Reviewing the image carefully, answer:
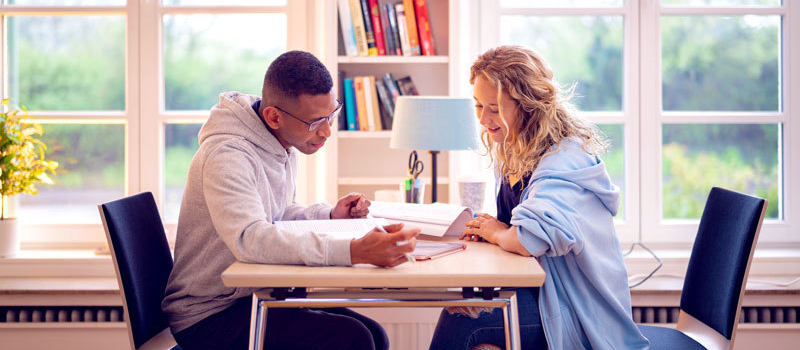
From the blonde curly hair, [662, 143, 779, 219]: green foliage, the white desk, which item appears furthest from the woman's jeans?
[662, 143, 779, 219]: green foliage

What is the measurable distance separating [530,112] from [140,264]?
3.44ft

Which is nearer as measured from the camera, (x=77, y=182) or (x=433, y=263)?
(x=433, y=263)

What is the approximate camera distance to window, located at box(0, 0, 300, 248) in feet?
10.2

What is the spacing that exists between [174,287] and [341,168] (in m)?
1.44

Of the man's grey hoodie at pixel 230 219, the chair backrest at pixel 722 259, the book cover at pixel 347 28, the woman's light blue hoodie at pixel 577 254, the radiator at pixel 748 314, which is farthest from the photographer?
the book cover at pixel 347 28

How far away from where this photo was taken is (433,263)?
157 centimetres

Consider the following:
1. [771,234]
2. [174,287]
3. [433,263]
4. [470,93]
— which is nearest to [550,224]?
[433,263]

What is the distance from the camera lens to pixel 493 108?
6.50 ft

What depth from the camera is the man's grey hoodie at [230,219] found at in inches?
61.1

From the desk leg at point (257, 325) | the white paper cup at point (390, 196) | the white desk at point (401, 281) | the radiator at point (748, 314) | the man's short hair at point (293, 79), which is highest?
the man's short hair at point (293, 79)

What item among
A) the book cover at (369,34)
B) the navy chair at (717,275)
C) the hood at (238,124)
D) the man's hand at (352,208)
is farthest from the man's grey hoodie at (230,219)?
the book cover at (369,34)

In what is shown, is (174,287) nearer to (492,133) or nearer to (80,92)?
(492,133)

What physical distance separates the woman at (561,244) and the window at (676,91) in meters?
1.32

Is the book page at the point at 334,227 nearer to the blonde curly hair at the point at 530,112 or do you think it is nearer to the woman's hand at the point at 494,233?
the woman's hand at the point at 494,233
